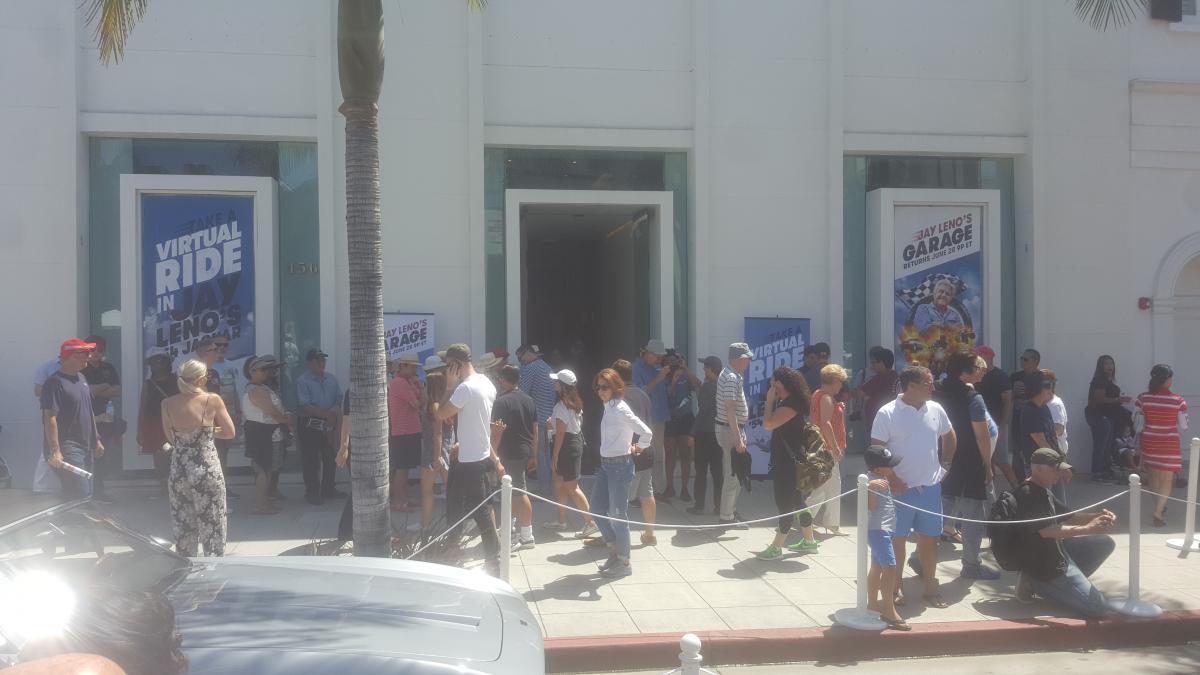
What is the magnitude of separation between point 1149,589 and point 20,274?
11384mm

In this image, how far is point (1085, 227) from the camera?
1221cm

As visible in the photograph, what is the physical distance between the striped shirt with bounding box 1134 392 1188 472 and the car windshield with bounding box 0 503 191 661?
349 inches

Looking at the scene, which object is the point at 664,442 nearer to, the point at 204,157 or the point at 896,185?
the point at 896,185

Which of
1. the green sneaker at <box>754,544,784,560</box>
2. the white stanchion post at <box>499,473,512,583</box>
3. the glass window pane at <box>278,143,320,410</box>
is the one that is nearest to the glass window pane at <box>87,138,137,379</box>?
the glass window pane at <box>278,143,320,410</box>

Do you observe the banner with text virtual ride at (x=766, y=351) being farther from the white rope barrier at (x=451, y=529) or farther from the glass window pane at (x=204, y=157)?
the glass window pane at (x=204, y=157)

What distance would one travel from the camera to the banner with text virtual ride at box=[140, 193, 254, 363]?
1077cm

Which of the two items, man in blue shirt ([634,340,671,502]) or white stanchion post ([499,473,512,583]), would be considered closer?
white stanchion post ([499,473,512,583])

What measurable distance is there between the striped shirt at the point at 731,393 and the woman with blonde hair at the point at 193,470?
14.6 feet

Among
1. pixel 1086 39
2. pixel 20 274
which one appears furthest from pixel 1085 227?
pixel 20 274

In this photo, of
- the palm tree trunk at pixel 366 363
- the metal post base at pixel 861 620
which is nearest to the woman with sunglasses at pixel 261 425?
the palm tree trunk at pixel 366 363

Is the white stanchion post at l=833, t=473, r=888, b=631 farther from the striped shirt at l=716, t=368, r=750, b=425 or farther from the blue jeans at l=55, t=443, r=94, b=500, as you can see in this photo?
the blue jeans at l=55, t=443, r=94, b=500

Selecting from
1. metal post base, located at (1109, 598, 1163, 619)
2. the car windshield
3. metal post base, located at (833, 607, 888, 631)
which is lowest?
metal post base, located at (1109, 598, 1163, 619)

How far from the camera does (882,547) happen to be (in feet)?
20.7

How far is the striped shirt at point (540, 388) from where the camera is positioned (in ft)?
33.4
